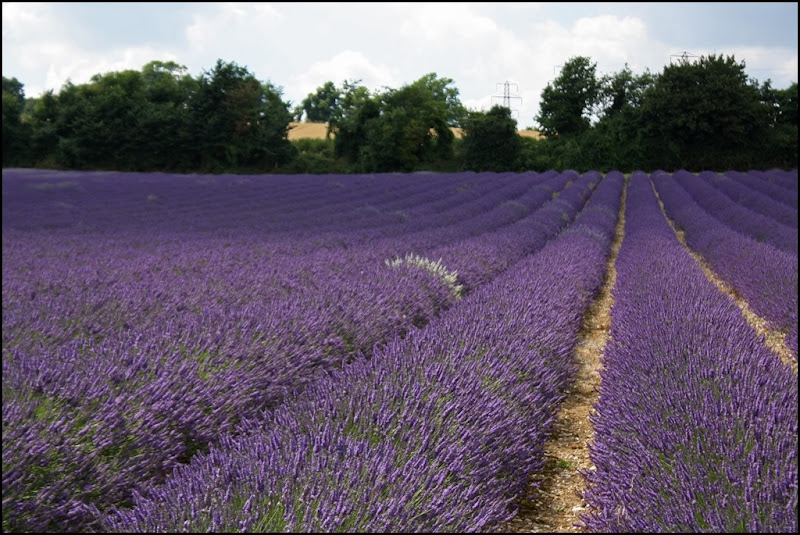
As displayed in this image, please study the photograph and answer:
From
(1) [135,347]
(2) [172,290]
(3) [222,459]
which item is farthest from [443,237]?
(3) [222,459]

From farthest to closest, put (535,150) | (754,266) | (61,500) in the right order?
(535,150) → (754,266) → (61,500)

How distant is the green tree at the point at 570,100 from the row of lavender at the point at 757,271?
27660mm

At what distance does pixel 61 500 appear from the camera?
1.67 metres

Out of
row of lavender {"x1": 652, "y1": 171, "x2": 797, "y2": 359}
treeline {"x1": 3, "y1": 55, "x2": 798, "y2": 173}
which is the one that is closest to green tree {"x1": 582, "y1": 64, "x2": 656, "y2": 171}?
treeline {"x1": 3, "y1": 55, "x2": 798, "y2": 173}

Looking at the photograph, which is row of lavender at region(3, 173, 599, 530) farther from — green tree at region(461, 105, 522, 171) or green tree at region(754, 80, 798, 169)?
green tree at region(754, 80, 798, 169)

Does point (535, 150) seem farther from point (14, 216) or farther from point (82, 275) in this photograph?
point (82, 275)

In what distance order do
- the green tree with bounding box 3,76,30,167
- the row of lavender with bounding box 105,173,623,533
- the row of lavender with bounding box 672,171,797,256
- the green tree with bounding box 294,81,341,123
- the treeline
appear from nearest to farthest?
1. the row of lavender with bounding box 105,173,623,533
2. the green tree with bounding box 3,76,30,167
3. the row of lavender with bounding box 672,171,797,256
4. the treeline
5. the green tree with bounding box 294,81,341,123

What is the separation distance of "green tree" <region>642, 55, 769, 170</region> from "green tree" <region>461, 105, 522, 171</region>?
676cm

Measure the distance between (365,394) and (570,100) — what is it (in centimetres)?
3687

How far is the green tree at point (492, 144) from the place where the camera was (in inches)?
1305

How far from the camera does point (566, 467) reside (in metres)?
2.57

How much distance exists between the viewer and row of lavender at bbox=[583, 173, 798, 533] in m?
1.51

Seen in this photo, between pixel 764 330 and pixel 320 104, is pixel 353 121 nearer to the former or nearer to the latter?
pixel 320 104

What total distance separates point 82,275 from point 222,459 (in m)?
3.26
